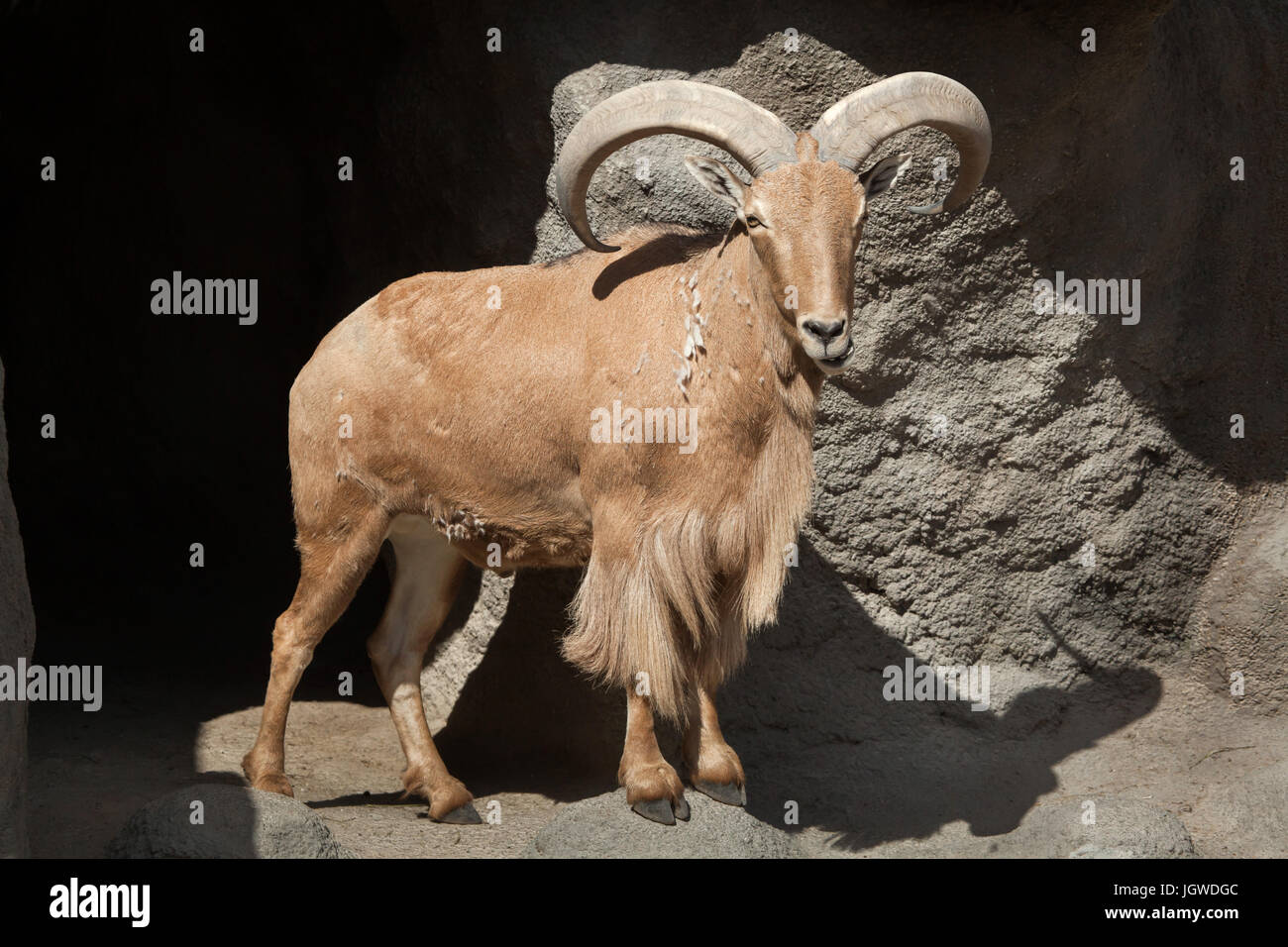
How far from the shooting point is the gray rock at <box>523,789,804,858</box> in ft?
21.8

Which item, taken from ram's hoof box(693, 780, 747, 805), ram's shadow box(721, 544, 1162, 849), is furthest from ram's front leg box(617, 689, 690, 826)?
ram's shadow box(721, 544, 1162, 849)

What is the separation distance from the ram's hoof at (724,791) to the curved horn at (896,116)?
9.54 ft

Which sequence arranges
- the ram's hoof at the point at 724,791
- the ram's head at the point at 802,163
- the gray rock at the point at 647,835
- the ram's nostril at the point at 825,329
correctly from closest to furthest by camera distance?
the ram's nostril at the point at 825,329, the ram's head at the point at 802,163, the gray rock at the point at 647,835, the ram's hoof at the point at 724,791

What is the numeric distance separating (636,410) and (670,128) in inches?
49.2

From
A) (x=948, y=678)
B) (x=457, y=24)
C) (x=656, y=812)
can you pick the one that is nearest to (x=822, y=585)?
(x=948, y=678)

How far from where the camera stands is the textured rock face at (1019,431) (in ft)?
26.5

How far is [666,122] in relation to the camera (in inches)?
262

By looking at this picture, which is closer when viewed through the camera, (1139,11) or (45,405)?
(1139,11)


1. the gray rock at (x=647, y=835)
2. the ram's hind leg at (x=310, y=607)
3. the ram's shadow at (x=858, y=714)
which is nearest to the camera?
the gray rock at (x=647, y=835)

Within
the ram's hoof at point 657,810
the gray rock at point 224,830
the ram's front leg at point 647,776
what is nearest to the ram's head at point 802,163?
the ram's front leg at point 647,776

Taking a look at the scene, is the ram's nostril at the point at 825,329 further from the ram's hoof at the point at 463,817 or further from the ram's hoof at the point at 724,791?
the ram's hoof at the point at 463,817

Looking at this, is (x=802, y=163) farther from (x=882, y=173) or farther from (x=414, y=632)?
(x=414, y=632)
